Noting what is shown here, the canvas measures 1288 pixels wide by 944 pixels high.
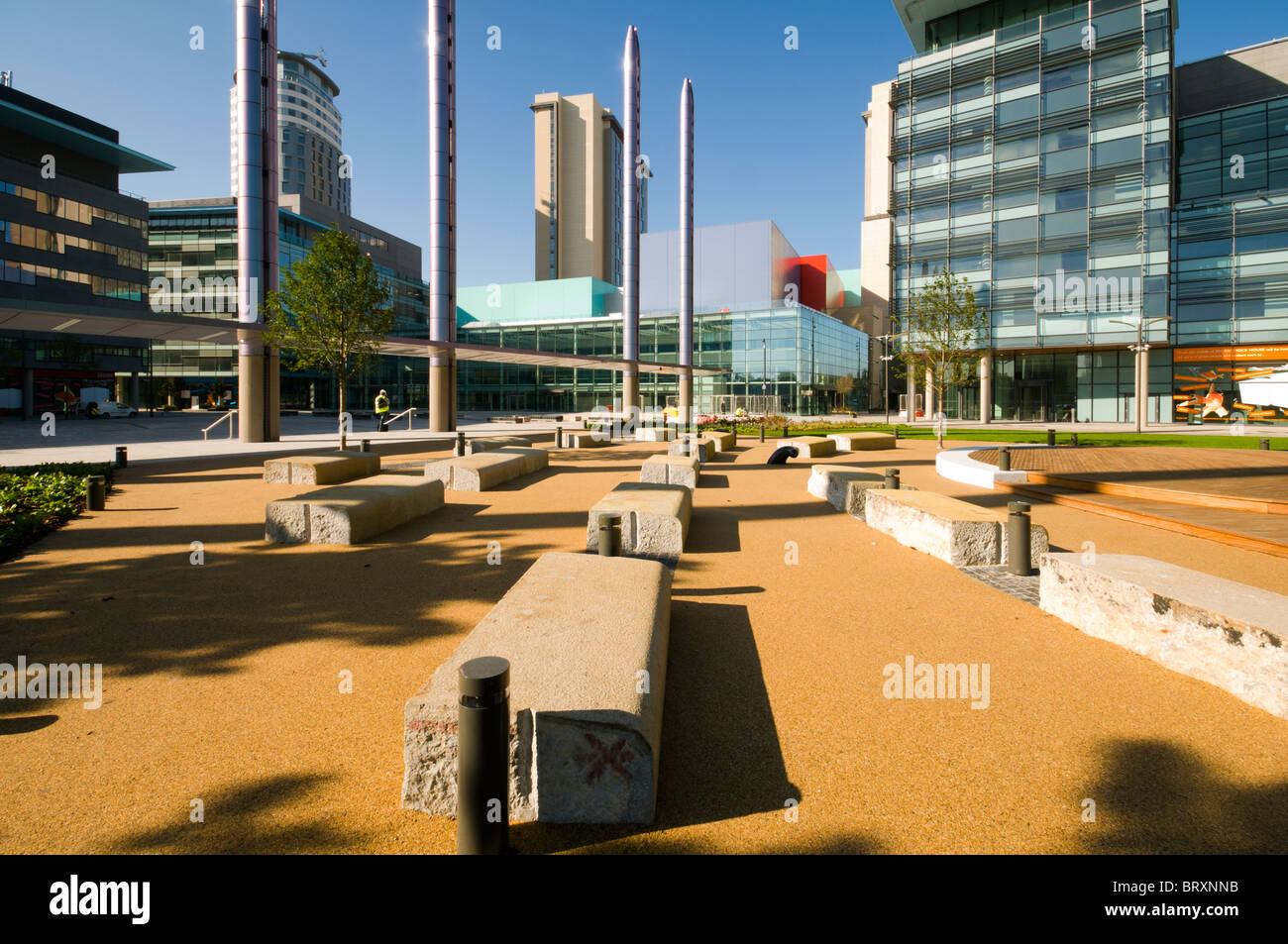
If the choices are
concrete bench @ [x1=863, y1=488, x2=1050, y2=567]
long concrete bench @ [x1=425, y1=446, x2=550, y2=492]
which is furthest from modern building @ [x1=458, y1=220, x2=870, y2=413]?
concrete bench @ [x1=863, y1=488, x2=1050, y2=567]

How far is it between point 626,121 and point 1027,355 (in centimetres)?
3697

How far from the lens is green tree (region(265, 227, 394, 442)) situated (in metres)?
25.5

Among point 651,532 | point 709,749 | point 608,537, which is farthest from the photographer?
point 651,532

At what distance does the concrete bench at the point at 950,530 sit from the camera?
8070 mm

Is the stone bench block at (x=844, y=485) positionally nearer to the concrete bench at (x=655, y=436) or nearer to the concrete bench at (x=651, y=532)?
the concrete bench at (x=651, y=532)

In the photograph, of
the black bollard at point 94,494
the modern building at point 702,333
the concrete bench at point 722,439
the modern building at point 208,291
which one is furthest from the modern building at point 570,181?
the black bollard at point 94,494

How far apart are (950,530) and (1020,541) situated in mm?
747

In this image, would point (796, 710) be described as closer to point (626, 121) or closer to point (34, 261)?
point (626, 121)

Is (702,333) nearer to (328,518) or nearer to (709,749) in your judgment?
(328,518)

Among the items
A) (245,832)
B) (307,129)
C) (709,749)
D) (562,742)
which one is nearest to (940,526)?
(709,749)

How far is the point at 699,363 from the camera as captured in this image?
2891 inches

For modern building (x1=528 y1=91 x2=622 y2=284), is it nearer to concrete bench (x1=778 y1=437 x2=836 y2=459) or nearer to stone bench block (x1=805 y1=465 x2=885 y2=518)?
concrete bench (x1=778 y1=437 x2=836 y2=459)

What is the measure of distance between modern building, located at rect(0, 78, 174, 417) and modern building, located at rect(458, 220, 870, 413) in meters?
34.3

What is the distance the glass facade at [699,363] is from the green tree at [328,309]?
40.9 m
